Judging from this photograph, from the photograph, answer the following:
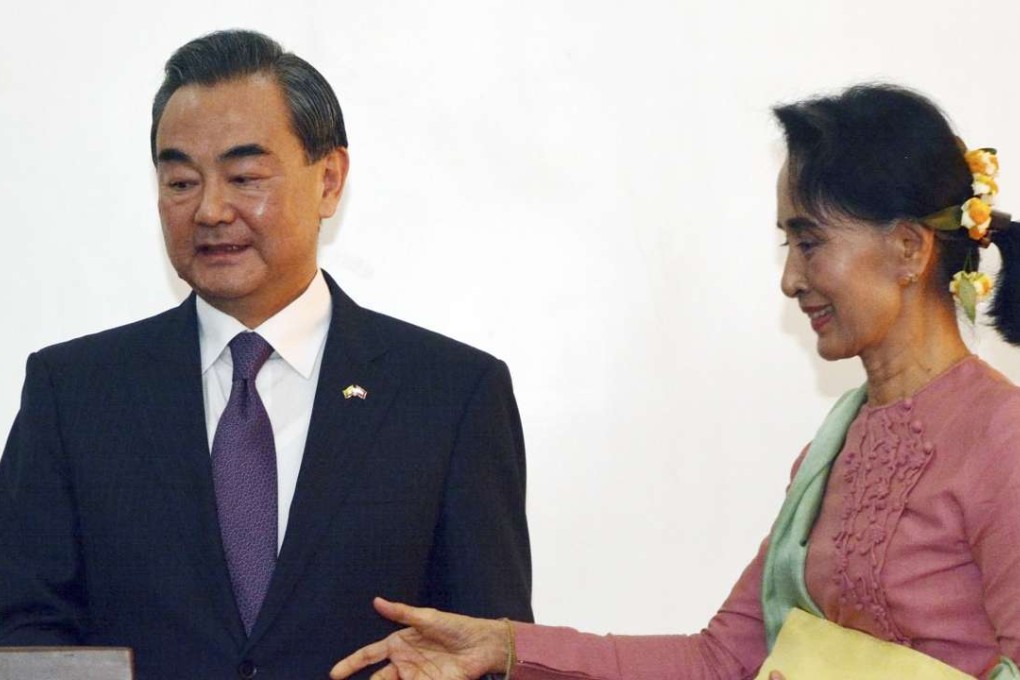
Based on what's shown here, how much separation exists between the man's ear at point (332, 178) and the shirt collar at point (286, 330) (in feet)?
0.46

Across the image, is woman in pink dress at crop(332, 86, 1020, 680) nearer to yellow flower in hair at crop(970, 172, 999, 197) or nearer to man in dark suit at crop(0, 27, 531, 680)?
yellow flower in hair at crop(970, 172, 999, 197)

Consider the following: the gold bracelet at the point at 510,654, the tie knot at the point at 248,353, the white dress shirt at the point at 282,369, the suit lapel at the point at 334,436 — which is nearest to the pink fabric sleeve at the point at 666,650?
the gold bracelet at the point at 510,654

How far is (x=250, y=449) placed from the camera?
209cm

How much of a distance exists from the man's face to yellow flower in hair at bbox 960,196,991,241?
91cm

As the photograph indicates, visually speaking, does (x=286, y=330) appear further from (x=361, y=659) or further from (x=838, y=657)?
(x=838, y=657)

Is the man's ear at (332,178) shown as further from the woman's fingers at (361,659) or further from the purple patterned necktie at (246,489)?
the woman's fingers at (361,659)

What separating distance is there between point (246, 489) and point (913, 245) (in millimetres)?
910

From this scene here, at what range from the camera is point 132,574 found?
2.04 meters

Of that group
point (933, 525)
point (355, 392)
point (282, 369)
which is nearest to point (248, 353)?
point (282, 369)

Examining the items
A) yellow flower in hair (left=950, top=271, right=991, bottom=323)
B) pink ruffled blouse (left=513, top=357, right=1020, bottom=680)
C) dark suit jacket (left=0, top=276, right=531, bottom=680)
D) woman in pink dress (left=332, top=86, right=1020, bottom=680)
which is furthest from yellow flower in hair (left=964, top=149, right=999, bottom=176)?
dark suit jacket (left=0, top=276, right=531, bottom=680)

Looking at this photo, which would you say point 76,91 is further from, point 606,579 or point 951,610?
point 951,610

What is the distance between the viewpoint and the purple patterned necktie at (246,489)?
2.04 metres

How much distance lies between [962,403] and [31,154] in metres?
1.62

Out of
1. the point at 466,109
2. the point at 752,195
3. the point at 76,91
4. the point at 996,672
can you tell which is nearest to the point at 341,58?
the point at 466,109
